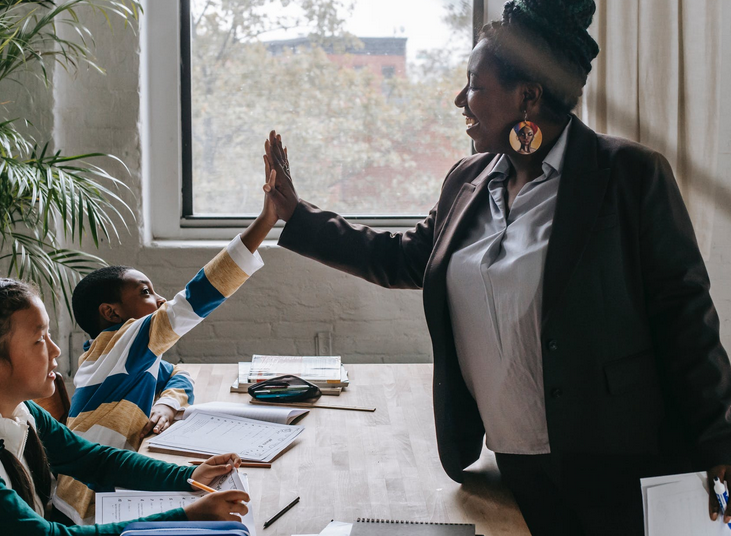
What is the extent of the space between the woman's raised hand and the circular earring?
56cm

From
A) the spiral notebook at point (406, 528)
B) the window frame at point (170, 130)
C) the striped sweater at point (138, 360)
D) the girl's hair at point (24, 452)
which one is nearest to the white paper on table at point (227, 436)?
the striped sweater at point (138, 360)

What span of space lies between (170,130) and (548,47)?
72.5 inches

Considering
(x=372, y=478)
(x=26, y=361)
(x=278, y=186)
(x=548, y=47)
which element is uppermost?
(x=548, y=47)

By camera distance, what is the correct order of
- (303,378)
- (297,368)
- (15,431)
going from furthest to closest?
(297,368)
(303,378)
(15,431)

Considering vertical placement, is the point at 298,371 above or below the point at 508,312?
below

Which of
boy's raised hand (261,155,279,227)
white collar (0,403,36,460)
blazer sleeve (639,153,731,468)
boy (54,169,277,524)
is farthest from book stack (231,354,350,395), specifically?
blazer sleeve (639,153,731,468)

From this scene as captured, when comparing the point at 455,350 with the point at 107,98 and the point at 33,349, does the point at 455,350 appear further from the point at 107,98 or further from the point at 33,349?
the point at 107,98

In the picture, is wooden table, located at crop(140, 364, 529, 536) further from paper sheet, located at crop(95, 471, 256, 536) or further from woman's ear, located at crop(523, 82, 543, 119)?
woman's ear, located at crop(523, 82, 543, 119)

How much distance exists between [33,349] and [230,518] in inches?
18.5

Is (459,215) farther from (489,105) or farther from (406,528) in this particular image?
(406,528)

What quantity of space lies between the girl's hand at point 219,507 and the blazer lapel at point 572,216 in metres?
0.59

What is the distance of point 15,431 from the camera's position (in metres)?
1.23

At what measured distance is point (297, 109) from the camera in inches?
113

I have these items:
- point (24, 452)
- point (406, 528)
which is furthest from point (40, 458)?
point (406, 528)
